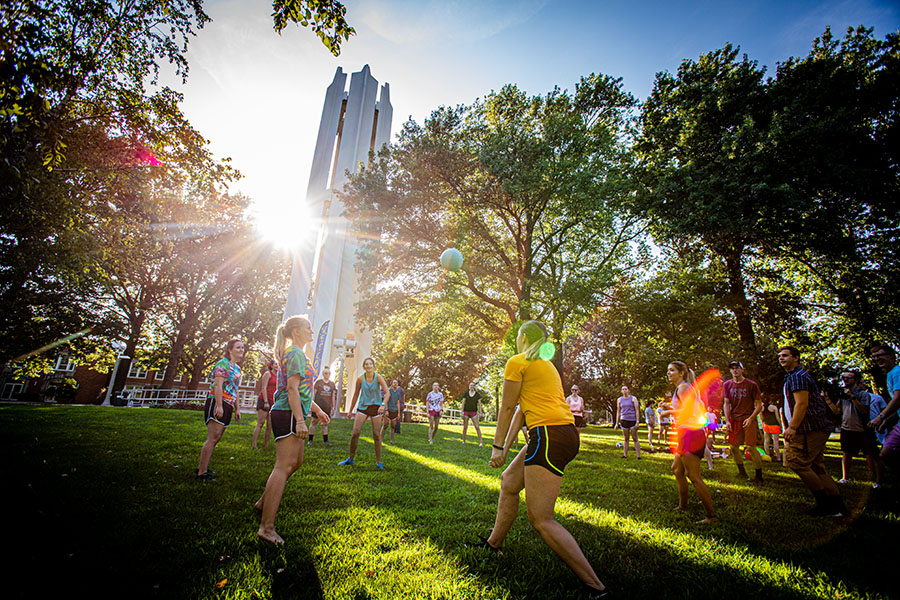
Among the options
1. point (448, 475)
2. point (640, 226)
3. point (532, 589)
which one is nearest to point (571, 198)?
point (640, 226)

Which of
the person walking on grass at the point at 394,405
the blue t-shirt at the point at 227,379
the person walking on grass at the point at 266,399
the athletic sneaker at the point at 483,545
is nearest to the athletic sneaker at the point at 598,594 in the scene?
the athletic sneaker at the point at 483,545

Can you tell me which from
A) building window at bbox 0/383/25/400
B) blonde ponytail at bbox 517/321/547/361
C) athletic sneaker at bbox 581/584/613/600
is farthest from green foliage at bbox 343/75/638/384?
building window at bbox 0/383/25/400

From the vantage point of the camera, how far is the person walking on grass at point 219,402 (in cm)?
559

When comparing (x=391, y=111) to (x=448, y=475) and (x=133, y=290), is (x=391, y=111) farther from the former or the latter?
(x=448, y=475)

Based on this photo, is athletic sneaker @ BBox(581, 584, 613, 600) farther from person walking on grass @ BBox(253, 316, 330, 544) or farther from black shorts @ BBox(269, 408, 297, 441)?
black shorts @ BBox(269, 408, 297, 441)

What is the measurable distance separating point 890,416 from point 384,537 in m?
6.33

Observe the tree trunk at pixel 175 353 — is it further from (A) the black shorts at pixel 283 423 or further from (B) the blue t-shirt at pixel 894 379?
(B) the blue t-shirt at pixel 894 379

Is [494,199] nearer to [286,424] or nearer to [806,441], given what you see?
[806,441]

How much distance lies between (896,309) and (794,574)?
1909 centimetres

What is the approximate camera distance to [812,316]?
797 inches

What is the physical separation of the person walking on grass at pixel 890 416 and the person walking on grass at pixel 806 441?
543mm

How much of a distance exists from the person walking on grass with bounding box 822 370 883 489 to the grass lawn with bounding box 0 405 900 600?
3.06 ft

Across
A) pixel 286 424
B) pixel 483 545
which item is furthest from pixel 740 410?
pixel 286 424

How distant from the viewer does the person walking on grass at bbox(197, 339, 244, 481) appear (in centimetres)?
559
